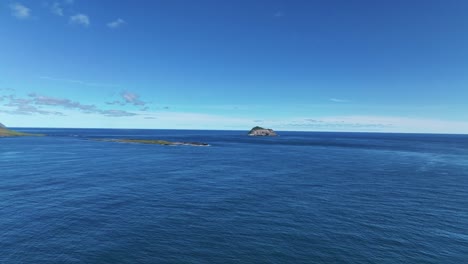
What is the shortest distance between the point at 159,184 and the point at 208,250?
122 feet

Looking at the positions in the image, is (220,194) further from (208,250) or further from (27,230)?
(27,230)

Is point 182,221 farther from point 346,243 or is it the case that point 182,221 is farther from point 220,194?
point 346,243

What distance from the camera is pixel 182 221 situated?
3972cm

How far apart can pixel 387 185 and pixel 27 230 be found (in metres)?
79.9

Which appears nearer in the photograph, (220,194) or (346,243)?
(346,243)

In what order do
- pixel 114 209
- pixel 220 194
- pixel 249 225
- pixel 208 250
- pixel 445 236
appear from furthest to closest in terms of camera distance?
pixel 220 194 → pixel 114 209 → pixel 249 225 → pixel 445 236 → pixel 208 250

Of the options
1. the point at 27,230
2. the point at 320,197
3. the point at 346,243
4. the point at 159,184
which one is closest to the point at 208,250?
the point at 346,243

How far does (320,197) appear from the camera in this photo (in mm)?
54031

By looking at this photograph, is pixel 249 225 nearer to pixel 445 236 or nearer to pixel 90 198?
pixel 445 236

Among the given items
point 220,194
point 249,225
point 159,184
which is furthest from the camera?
point 159,184

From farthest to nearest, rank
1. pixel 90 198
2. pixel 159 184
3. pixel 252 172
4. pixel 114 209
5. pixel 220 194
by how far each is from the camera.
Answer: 1. pixel 252 172
2. pixel 159 184
3. pixel 220 194
4. pixel 90 198
5. pixel 114 209

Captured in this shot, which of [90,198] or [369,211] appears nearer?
[369,211]

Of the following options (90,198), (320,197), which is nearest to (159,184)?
(90,198)

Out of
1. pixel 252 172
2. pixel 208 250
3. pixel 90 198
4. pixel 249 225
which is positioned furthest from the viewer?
pixel 252 172
